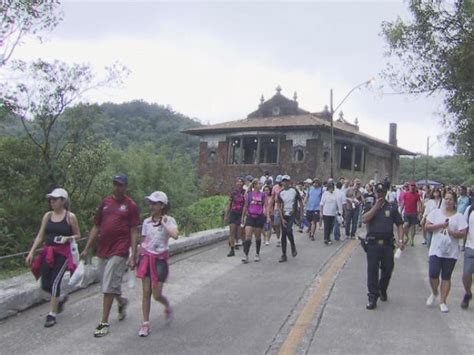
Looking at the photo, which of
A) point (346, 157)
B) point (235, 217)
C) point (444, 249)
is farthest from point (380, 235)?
point (346, 157)

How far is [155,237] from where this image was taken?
20.6 feet

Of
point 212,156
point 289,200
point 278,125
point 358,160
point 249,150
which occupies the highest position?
point 278,125

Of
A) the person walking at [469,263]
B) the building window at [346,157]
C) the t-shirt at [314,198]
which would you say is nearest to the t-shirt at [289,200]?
the t-shirt at [314,198]

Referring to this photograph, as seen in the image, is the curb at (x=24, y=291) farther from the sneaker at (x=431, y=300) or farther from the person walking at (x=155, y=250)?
the sneaker at (x=431, y=300)

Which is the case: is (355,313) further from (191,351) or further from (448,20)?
(448,20)

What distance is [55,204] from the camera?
6.55 metres

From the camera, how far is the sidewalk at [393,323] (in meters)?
5.64

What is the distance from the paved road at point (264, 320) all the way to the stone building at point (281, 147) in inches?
941

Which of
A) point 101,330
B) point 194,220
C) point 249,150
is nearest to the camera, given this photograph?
point 101,330

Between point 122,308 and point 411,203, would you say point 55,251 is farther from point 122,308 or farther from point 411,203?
point 411,203

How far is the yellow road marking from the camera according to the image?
5.66 meters

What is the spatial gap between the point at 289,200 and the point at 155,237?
230 inches

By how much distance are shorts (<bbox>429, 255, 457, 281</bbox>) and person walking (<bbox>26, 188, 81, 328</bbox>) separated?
483cm

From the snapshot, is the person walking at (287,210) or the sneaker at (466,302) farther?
the person walking at (287,210)
